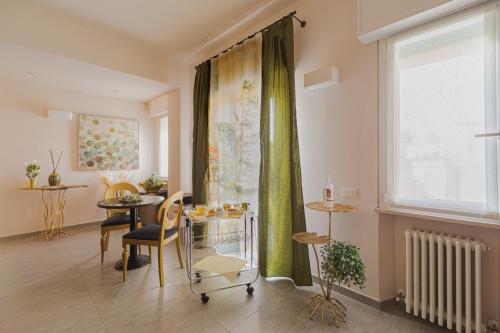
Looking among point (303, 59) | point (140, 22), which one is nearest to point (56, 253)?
point (140, 22)

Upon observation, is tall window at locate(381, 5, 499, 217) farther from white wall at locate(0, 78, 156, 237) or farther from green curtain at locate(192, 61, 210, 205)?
white wall at locate(0, 78, 156, 237)

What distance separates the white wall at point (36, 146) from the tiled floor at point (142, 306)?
149cm

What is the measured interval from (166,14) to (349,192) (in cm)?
287

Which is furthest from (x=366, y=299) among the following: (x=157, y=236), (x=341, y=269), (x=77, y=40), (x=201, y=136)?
(x=77, y=40)

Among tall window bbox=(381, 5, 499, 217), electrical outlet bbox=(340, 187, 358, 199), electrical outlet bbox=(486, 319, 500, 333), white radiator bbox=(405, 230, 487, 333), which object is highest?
tall window bbox=(381, 5, 499, 217)

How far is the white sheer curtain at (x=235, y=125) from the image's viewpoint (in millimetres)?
2877

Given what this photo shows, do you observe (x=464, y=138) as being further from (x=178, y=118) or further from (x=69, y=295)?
(x=178, y=118)

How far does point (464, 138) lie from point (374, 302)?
1422 mm

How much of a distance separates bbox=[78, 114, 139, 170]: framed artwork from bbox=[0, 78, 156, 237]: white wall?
4.9 inches

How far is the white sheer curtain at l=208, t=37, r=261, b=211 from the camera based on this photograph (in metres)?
2.88

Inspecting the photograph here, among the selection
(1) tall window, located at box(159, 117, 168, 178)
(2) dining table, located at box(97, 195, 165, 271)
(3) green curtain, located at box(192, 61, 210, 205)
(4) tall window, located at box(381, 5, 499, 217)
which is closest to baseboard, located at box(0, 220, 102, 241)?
(1) tall window, located at box(159, 117, 168, 178)

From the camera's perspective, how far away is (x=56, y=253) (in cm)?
332

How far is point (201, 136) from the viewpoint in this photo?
11.6ft

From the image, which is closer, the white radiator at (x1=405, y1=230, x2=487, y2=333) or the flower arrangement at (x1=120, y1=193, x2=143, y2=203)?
the white radiator at (x1=405, y1=230, x2=487, y2=333)
